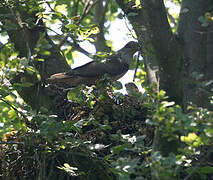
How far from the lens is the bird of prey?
6523 mm

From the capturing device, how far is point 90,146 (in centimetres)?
400

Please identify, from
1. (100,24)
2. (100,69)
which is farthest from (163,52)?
(100,24)

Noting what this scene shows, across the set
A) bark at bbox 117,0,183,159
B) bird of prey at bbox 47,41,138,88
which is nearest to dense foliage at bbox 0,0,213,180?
bark at bbox 117,0,183,159

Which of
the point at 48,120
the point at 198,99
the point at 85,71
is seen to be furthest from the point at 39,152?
the point at 85,71

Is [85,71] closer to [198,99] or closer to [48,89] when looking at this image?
[48,89]

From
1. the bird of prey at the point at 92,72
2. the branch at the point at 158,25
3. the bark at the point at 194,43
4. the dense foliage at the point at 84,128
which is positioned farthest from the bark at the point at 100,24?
the branch at the point at 158,25

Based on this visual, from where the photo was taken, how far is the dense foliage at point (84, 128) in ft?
10.2

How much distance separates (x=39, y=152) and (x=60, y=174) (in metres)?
0.38

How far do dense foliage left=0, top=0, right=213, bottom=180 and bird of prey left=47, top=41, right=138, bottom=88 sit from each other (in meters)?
0.22

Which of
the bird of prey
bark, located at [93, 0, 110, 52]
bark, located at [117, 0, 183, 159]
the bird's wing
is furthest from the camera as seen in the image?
bark, located at [93, 0, 110, 52]

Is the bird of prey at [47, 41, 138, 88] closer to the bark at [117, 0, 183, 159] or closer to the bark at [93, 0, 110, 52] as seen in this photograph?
the bark at [93, 0, 110, 52]

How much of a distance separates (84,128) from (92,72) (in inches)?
73.8

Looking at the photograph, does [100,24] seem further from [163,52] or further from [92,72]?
[163,52]

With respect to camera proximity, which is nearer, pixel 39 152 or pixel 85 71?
pixel 39 152
